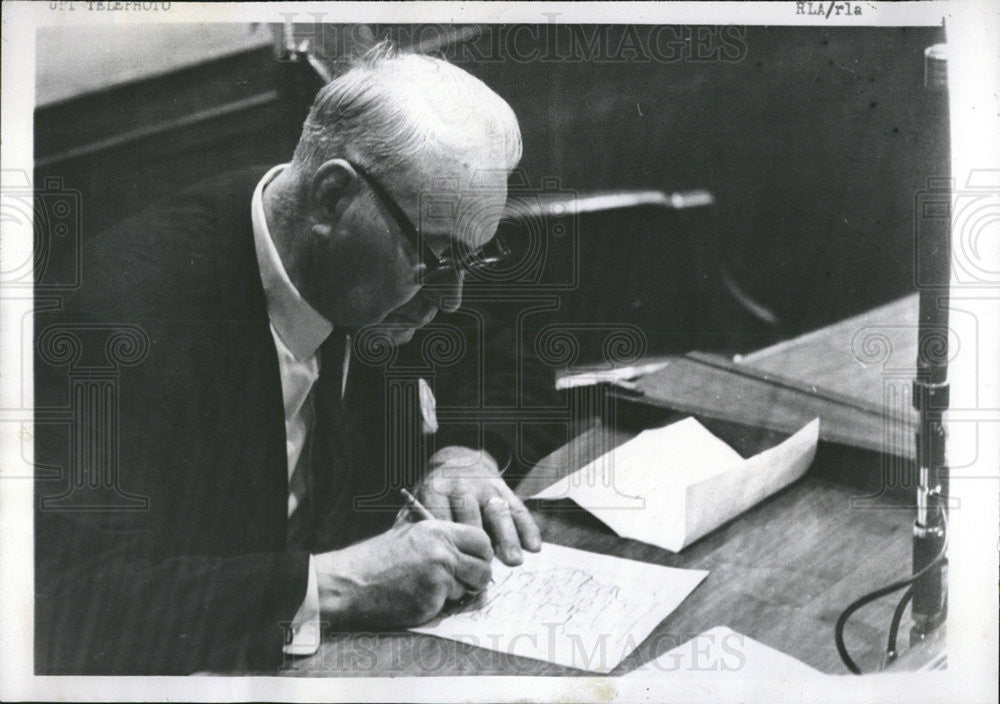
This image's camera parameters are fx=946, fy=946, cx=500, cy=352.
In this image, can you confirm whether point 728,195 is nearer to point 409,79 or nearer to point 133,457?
point 409,79

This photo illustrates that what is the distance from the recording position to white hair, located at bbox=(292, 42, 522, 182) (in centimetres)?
124

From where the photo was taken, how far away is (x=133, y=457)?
129 cm

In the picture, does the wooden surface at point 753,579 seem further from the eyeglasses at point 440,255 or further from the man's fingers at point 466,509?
the eyeglasses at point 440,255

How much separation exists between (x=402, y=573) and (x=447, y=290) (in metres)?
0.38

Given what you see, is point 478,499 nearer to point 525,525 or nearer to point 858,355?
point 525,525

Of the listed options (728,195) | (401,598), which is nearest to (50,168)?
(401,598)

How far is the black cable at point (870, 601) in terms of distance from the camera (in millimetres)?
1283

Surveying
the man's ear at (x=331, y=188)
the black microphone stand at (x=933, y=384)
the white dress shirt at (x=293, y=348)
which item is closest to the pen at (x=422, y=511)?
the white dress shirt at (x=293, y=348)

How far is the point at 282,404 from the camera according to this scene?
1.28 m

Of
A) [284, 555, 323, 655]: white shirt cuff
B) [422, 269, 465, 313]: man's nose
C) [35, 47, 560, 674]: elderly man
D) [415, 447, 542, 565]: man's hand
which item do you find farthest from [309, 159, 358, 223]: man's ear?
[284, 555, 323, 655]: white shirt cuff

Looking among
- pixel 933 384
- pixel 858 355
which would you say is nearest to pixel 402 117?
pixel 858 355

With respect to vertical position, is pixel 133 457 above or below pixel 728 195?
below

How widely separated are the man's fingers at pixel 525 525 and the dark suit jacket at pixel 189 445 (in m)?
0.05

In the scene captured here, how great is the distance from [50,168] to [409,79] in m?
0.51
